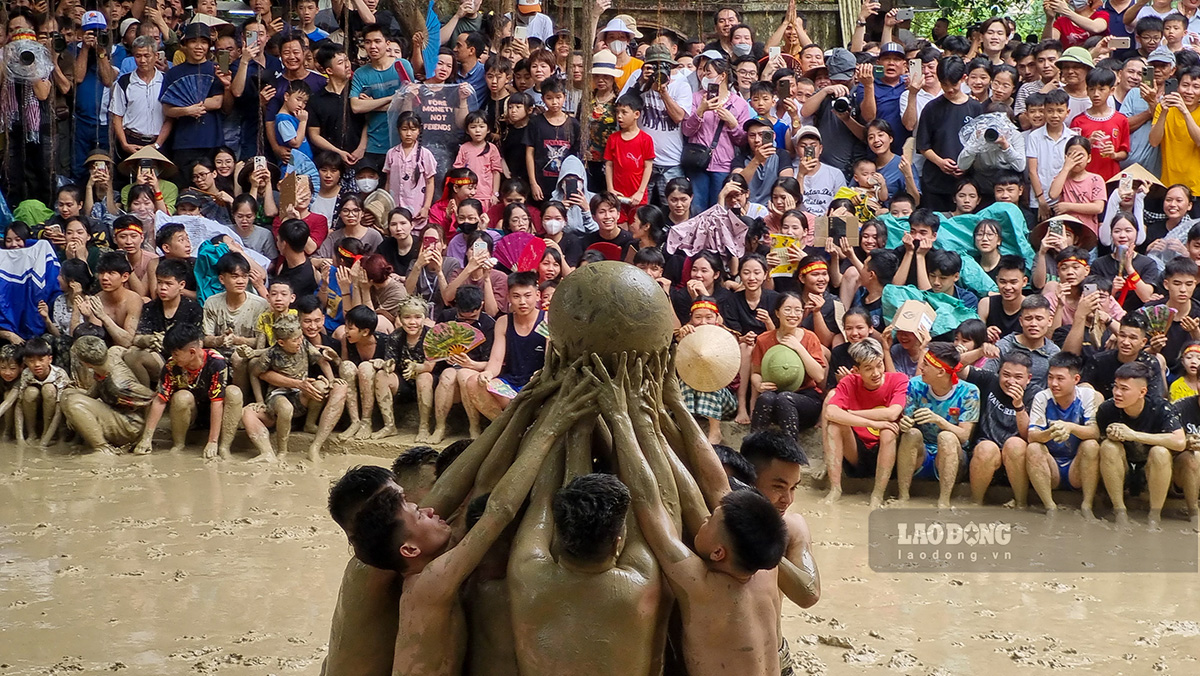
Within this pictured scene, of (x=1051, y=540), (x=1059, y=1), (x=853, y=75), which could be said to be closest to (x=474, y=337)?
(x=1051, y=540)

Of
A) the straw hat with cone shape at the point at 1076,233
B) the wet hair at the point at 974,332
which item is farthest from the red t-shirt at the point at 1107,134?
the wet hair at the point at 974,332

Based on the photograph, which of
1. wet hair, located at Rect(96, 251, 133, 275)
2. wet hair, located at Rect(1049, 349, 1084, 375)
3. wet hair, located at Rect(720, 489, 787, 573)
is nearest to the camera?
wet hair, located at Rect(720, 489, 787, 573)

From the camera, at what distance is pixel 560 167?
460 inches

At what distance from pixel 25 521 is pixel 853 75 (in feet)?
28.3

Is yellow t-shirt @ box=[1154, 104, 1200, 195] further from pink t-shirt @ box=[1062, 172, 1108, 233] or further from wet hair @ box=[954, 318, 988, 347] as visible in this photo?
wet hair @ box=[954, 318, 988, 347]

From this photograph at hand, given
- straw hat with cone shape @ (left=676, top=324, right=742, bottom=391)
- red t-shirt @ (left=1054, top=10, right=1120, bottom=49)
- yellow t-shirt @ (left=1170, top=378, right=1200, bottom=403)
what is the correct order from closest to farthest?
straw hat with cone shape @ (left=676, top=324, right=742, bottom=391), yellow t-shirt @ (left=1170, top=378, right=1200, bottom=403), red t-shirt @ (left=1054, top=10, right=1120, bottom=49)

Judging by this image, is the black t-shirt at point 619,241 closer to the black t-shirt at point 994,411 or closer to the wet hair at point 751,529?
the black t-shirt at point 994,411

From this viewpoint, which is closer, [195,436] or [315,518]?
[315,518]

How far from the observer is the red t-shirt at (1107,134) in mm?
11344

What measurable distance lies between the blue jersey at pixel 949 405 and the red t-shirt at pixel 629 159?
3.53 metres

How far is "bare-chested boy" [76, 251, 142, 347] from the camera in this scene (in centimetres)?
1014

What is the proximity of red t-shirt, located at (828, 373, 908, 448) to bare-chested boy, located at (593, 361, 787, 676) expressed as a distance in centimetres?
543

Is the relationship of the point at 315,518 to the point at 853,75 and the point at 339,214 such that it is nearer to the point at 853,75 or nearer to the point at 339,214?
the point at 339,214

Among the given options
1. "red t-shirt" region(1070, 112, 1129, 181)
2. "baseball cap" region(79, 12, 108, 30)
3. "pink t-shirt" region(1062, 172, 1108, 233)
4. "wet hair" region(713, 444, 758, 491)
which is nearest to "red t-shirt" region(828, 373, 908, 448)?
"pink t-shirt" region(1062, 172, 1108, 233)
